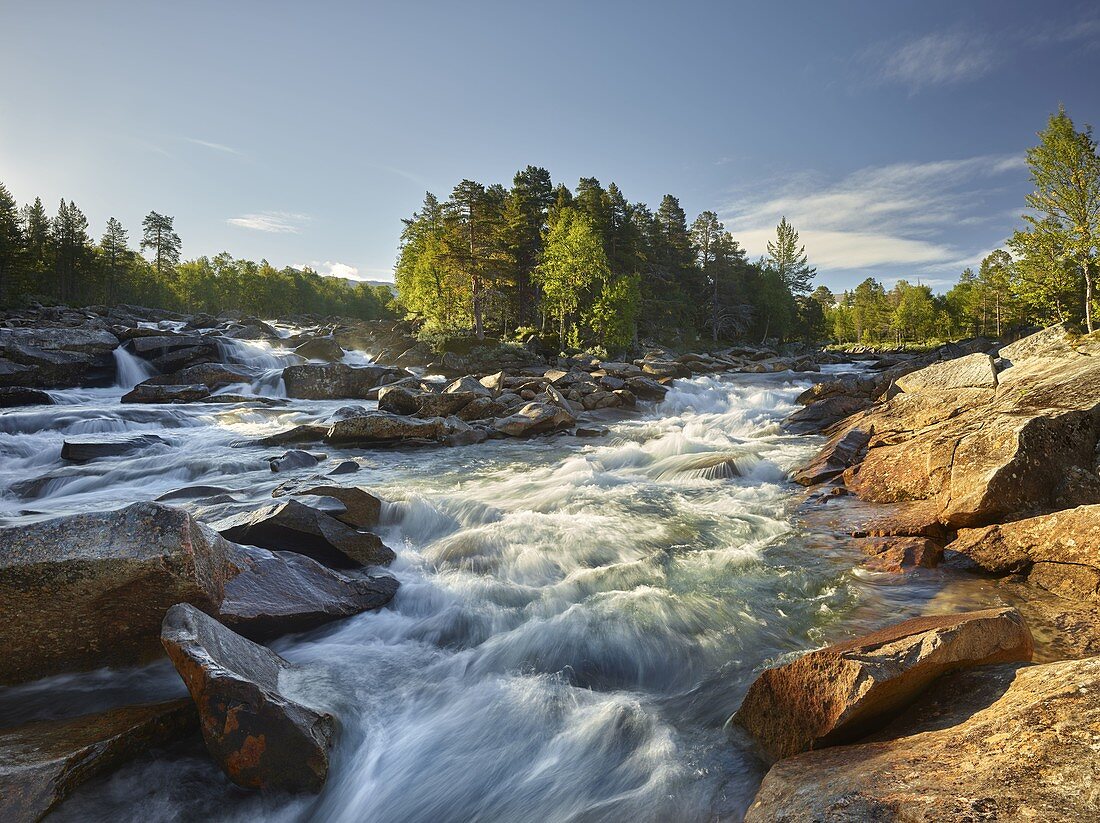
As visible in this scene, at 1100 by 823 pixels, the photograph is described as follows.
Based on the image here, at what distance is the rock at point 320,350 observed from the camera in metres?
38.2

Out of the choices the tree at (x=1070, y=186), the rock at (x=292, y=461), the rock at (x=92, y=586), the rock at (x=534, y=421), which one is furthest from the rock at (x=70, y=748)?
the tree at (x=1070, y=186)

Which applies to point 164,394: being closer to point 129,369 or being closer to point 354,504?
point 129,369

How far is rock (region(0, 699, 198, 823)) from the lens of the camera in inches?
121

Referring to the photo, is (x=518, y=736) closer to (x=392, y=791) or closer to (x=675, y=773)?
(x=392, y=791)

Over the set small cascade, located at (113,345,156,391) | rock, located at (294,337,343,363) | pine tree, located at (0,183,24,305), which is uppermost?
pine tree, located at (0,183,24,305)

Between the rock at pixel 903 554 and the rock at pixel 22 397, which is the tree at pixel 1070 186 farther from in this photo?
the rock at pixel 22 397

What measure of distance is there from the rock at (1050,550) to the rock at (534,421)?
13.6 metres

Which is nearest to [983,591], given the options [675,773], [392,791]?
[675,773]

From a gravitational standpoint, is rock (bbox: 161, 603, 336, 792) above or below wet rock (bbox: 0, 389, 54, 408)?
below

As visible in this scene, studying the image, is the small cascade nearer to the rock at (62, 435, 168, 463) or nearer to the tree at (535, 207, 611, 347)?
the rock at (62, 435, 168, 463)

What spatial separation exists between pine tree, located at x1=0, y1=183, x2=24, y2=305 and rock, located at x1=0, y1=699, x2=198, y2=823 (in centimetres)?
6890

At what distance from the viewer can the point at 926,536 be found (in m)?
6.88

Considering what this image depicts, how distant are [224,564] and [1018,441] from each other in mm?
9706

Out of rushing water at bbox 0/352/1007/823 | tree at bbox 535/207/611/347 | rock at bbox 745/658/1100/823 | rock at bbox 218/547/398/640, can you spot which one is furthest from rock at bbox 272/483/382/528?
tree at bbox 535/207/611/347
